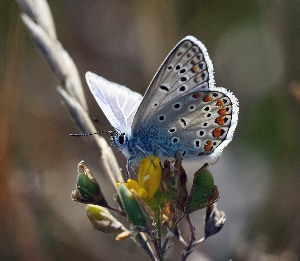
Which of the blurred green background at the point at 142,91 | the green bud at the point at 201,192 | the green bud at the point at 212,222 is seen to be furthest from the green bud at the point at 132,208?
the blurred green background at the point at 142,91

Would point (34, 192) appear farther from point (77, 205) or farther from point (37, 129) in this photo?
point (37, 129)

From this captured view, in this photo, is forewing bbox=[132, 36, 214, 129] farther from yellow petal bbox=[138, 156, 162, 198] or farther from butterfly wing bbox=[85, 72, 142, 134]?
yellow petal bbox=[138, 156, 162, 198]

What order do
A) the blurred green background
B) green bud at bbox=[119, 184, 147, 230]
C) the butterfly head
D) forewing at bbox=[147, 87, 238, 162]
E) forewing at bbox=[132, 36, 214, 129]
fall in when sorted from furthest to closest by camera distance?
the blurred green background
the butterfly head
forewing at bbox=[147, 87, 238, 162]
forewing at bbox=[132, 36, 214, 129]
green bud at bbox=[119, 184, 147, 230]

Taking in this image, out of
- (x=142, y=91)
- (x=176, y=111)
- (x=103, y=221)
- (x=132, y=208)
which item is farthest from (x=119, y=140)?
(x=142, y=91)

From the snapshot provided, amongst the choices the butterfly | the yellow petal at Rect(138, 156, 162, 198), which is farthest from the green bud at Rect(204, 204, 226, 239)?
the butterfly

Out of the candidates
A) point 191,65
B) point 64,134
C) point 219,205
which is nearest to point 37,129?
point 64,134

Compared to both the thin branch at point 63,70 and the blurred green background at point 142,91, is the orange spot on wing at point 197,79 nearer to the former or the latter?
the thin branch at point 63,70

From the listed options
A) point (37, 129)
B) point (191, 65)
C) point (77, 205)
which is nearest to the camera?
point (191, 65)
